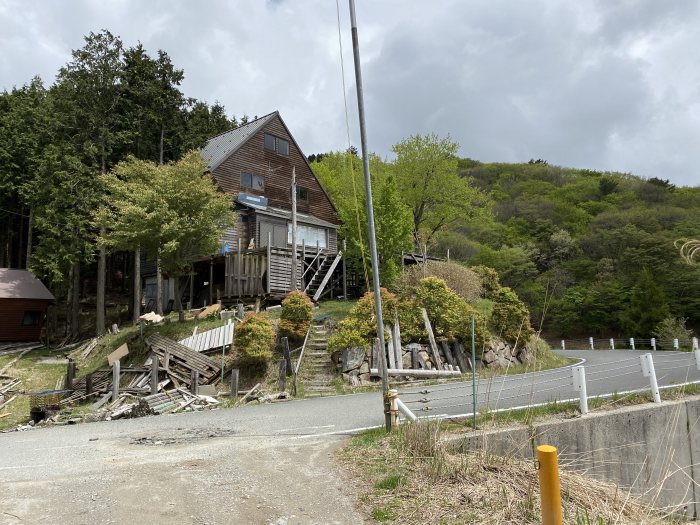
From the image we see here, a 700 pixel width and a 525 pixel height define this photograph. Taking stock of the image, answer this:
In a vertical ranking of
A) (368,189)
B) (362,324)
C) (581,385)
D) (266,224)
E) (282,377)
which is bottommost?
(282,377)

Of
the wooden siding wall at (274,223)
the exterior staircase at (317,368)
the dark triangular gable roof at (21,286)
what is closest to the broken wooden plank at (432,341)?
the exterior staircase at (317,368)

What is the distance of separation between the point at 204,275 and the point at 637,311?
3235cm

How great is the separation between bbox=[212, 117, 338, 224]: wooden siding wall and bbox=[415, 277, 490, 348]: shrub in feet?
51.4

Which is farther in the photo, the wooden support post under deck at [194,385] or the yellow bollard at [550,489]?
the wooden support post under deck at [194,385]

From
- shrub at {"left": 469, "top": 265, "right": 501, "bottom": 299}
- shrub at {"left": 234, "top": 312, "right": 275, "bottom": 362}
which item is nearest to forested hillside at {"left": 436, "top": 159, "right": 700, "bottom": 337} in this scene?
shrub at {"left": 469, "top": 265, "right": 501, "bottom": 299}

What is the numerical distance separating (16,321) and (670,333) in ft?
140

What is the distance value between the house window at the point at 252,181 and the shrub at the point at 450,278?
1226 centimetres

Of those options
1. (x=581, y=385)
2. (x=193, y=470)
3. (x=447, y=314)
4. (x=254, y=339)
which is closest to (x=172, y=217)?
(x=254, y=339)

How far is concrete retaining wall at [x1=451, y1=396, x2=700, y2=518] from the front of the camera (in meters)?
5.84

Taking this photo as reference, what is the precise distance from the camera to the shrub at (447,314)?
16391 millimetres

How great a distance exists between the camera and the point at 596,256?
4666cm

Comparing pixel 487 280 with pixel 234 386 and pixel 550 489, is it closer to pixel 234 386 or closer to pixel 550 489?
pixel 234 386

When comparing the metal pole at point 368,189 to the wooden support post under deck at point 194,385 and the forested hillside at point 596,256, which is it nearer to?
the wooden support post under deck at point 194,385

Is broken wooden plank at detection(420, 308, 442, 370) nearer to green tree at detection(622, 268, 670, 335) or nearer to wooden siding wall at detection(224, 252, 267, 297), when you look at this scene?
wooden siding wall at detection(224, 252, 267, 297)
